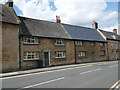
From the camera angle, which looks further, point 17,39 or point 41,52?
point 41,52

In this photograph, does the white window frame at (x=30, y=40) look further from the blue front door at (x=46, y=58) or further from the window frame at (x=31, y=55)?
the blue front door at (x=46, y=58)

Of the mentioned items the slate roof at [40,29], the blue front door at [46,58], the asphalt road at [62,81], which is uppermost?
the slate roof at [40,29]

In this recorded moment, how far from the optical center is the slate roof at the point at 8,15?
18.7 m

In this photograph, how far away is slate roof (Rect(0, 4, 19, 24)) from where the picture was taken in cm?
1868

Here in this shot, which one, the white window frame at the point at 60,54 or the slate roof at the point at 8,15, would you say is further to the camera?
the white window frame at the point at 60,54

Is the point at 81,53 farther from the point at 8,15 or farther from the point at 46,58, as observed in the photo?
the point at 8,15

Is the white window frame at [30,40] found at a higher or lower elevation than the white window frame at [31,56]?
higher

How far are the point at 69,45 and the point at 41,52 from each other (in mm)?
7201

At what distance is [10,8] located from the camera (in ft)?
70.8

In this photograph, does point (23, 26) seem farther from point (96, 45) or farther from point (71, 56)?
point (96, 45)

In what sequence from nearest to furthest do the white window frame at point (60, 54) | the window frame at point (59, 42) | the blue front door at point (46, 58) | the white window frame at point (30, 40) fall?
the white window frame at point (30, 40) → the blue front door at point (46, 58) → the white window frame at point (60, 54) → the window frame at point (59, 42)

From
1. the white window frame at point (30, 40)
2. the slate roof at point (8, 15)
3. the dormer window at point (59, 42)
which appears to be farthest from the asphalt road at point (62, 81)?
the dormer window at point (59, 42)

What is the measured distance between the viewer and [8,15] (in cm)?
1991

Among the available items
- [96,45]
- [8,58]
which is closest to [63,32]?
[96,45]
